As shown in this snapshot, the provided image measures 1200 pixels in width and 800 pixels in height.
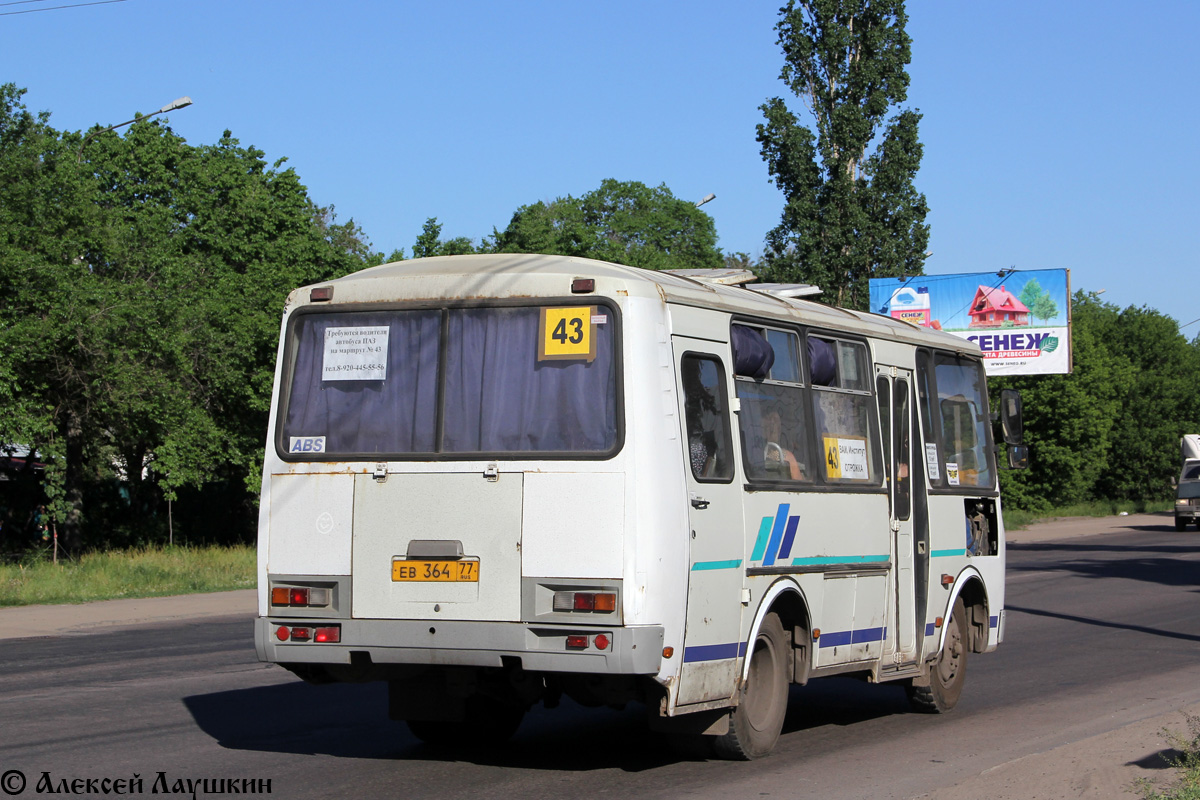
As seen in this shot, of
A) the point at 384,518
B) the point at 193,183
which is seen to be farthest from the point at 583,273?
the point at 193,183

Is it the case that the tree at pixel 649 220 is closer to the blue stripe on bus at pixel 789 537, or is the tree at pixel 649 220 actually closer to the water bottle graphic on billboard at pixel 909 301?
the water bottle graphic on billboard at pixel 909 301

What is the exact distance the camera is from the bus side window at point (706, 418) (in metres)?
8.03

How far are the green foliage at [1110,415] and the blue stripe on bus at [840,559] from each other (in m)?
48.5

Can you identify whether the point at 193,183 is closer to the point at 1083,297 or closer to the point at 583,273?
the point at 583,273

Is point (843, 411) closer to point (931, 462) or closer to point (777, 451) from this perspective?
point (777, 451)

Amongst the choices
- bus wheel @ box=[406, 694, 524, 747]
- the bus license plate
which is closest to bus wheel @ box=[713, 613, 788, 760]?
bus wheel @ box=[406, 694, 524, 747]

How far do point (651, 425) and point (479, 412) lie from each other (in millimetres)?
1018

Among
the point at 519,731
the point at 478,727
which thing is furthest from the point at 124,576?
the point at 478,727

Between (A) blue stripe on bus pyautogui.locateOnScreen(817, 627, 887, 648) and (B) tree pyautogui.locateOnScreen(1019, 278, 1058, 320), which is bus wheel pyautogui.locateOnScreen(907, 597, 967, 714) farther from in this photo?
(B) tree pyautogui.locateOnScreen(1019, 278, 1058, 320)

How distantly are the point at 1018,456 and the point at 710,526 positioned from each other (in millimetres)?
4863

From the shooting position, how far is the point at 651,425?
7.65m

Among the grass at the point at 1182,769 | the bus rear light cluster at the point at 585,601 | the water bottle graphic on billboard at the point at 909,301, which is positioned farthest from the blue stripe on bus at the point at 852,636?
the water bottle graphic on billboard at the point at 909,301

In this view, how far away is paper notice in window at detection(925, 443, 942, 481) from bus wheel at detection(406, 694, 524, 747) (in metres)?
3.87

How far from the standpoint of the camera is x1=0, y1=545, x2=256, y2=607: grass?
73.9 ft
